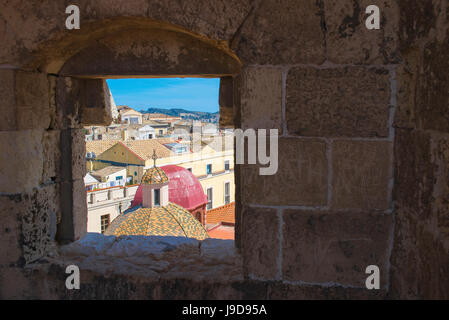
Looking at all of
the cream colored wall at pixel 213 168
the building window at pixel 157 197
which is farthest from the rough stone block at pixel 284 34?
the cream colored wall at pixel 213 168

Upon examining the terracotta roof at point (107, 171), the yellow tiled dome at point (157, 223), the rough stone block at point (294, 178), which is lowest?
the yellow tiled dome at point (157, 223)

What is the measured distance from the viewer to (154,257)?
2150 millimetres

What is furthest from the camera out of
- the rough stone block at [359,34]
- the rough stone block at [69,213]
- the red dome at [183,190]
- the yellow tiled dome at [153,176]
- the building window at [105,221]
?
the building window at [105,221]

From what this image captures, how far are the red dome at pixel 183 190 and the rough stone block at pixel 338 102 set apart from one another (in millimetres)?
12092

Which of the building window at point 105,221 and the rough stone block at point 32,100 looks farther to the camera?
the building window at point 105,221

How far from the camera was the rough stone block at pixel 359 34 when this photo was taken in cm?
173

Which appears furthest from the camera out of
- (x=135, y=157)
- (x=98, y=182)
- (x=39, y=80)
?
(x=135, y=157)

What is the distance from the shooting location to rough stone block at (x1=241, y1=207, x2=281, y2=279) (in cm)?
187

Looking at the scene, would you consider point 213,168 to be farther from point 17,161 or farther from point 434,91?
point 434,91

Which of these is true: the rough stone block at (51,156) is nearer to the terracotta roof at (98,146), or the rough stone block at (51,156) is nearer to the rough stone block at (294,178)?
the rough stone block at (294,178)

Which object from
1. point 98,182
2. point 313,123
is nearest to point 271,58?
point 313,123
